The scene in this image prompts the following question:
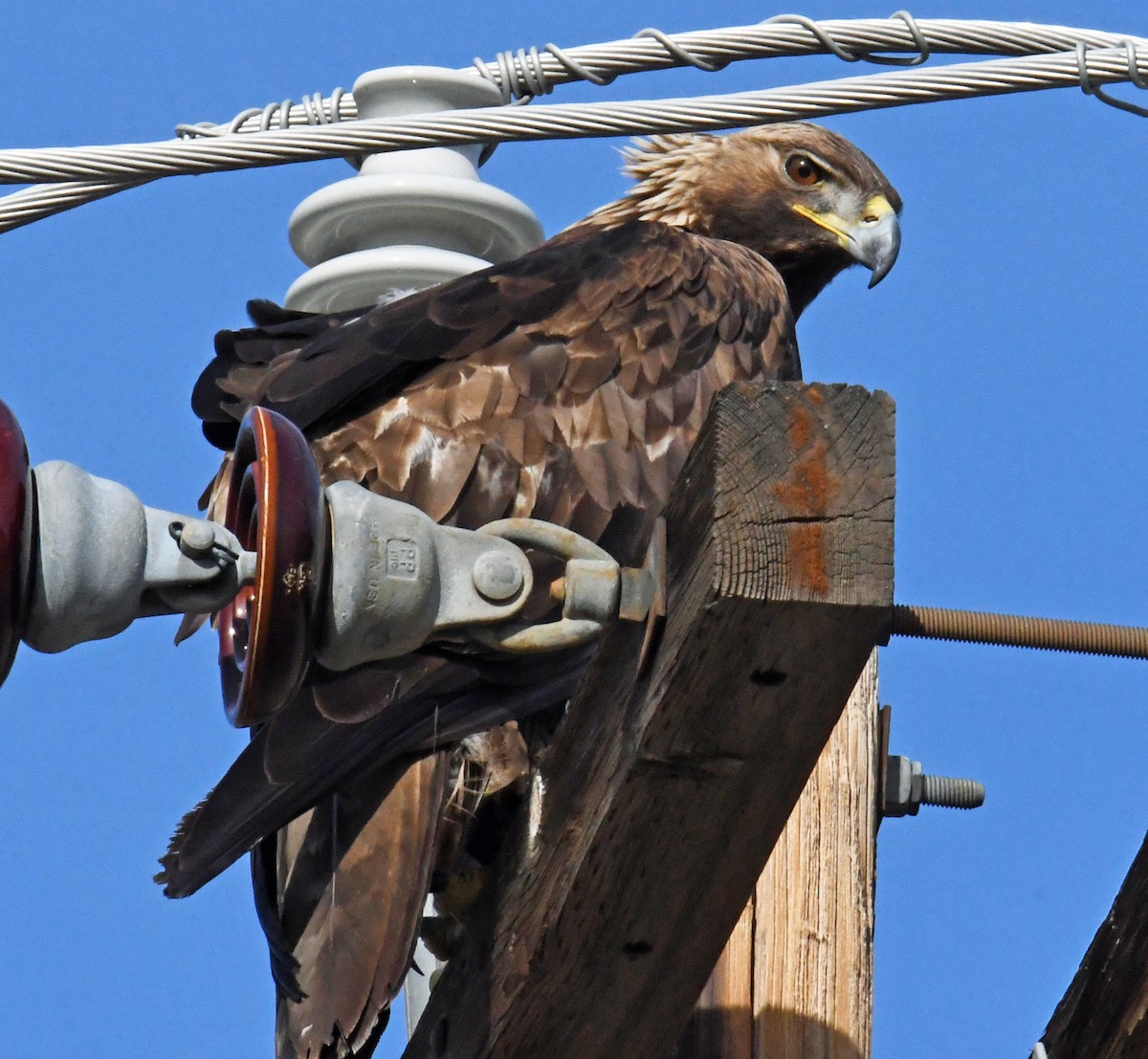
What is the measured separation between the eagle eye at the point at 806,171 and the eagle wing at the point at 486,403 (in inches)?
47.9

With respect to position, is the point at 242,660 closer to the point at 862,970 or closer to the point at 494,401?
the point at 862,970

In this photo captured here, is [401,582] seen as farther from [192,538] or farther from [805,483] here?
[805,483]

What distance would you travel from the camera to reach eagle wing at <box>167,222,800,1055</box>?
167 inches

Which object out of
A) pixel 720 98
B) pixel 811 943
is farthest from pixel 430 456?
pixel 811 943

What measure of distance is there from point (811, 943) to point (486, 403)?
1.74m

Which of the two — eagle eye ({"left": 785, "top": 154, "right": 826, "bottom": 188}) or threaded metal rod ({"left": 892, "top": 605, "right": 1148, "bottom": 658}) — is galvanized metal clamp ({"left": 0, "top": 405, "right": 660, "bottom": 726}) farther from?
eagle eye ({"left": 785, "top": 154, "right": 826, "bottom": 188})

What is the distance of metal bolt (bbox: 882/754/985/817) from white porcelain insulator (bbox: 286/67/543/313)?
1.76 metres

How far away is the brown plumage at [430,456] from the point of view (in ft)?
13.1

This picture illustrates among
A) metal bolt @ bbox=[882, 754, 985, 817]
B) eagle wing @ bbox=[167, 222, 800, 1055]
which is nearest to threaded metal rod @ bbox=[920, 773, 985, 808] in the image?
metal bolt @ bbox=[882, 754, 985, 817]

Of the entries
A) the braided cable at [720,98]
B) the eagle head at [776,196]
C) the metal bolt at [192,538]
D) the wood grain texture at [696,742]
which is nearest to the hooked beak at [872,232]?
the eagle head at [776,196]

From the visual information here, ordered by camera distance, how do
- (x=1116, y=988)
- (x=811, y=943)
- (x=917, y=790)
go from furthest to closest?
(x=917, y=790)
(x=811, y=943)
(x=1116, y=988)

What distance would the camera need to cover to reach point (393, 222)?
5320 mm

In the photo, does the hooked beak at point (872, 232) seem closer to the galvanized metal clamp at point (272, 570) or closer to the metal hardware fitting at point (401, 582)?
the galvanized metal clamp at point (272, 570)

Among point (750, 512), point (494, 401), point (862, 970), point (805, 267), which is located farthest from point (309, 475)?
point (805, 267)
